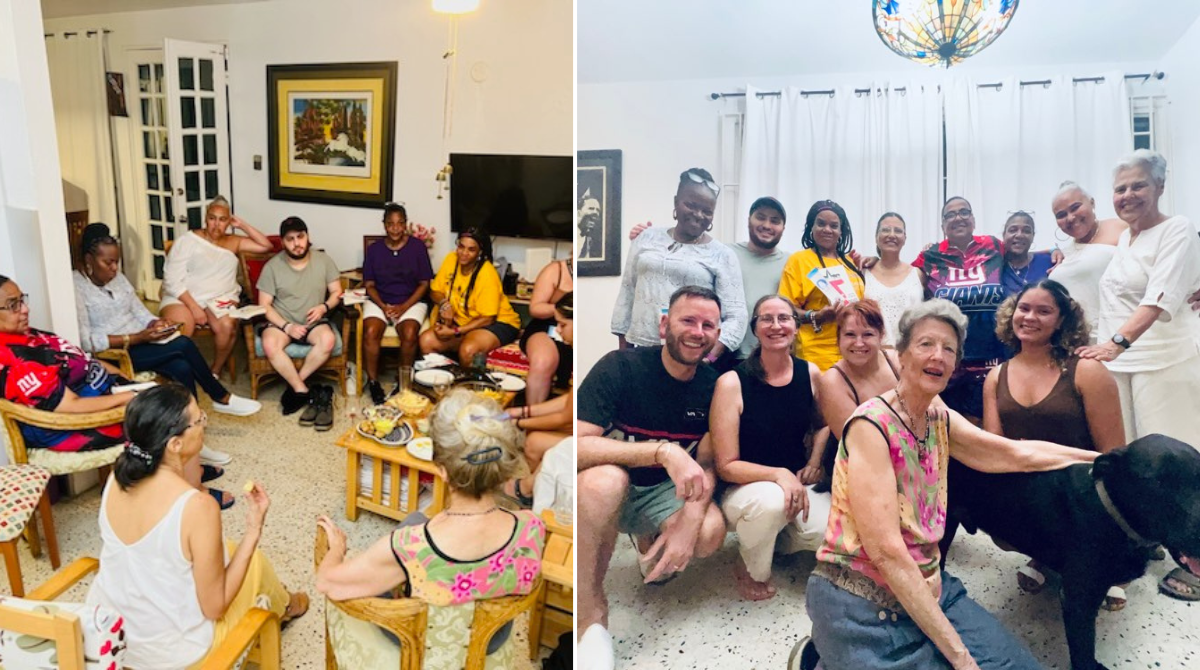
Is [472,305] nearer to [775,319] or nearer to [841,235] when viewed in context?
[775,319]

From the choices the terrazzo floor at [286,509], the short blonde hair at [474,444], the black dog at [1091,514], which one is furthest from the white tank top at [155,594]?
the black dog at [1091,514]

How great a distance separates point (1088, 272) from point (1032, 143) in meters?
0.28

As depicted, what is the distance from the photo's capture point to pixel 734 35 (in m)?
1.64

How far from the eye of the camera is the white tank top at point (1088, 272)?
4.92 ft

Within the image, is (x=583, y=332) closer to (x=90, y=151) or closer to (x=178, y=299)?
(x=178, y=299)

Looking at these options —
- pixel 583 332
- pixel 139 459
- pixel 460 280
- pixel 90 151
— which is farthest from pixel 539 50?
pixel 90 151

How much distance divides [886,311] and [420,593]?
1.19 meters

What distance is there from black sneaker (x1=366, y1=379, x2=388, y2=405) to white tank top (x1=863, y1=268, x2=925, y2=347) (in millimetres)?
2732

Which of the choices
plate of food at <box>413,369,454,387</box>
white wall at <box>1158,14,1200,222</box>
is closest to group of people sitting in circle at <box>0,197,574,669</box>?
plate of food at <box>413,369,454,387</box>

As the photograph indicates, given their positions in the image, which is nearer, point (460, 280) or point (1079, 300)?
point (1079, 300)

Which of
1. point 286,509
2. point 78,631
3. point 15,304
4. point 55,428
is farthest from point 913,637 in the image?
point 15,304

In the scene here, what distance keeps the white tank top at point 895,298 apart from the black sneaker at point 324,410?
262cm

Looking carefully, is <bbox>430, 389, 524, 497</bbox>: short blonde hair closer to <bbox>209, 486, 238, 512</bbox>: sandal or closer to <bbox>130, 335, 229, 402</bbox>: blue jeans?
<bbox>209, 486, 238, 512</bbox>: sandal

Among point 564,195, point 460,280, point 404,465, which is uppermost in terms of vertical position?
point 564,195
